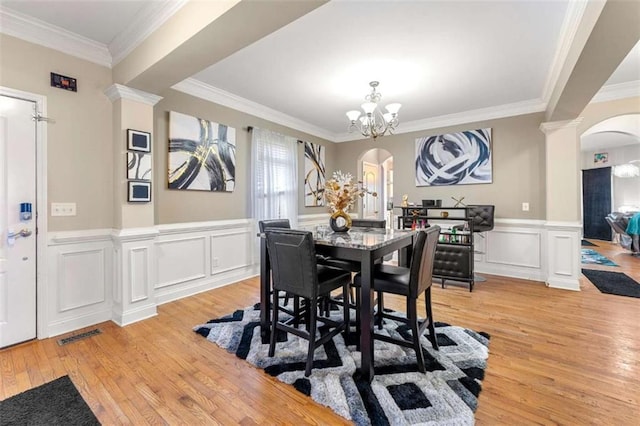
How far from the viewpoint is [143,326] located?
273 cm

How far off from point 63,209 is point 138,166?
2.39 ft

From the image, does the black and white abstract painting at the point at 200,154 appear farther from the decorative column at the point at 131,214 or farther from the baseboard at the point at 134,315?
the baseboard at the point at 134,315

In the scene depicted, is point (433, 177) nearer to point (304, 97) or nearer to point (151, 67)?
point (304, 97)

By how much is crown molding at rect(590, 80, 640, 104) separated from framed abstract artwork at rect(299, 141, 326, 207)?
4.22 metres

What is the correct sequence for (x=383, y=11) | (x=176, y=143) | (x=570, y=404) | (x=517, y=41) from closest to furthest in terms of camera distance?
(x=570, y=404) → (x=383, y=11) → (x=517, y=41) → (x=176, y=143)

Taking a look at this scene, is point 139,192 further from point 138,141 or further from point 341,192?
point 341,192

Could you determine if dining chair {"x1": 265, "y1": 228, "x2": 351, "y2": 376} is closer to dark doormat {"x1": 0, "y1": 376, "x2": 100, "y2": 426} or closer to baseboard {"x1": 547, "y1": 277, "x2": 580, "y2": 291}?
dark doormat {"x1": 0, "y1": 376, "x2": 100, "y2": 426}

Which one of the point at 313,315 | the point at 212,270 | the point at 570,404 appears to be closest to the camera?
the point at 570,404

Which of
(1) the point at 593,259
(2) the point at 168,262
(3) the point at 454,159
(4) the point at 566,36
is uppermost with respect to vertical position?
(4) the point at 566,36

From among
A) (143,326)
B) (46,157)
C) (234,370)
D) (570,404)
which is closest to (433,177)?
(570,404)

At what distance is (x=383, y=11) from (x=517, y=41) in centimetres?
140

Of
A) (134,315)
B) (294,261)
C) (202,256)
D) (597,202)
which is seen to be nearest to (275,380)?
(294,261)

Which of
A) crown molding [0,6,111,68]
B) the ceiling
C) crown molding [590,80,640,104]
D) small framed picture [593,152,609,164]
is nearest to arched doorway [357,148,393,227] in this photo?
the ceiling

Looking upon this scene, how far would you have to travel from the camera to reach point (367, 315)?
6.06 feet
